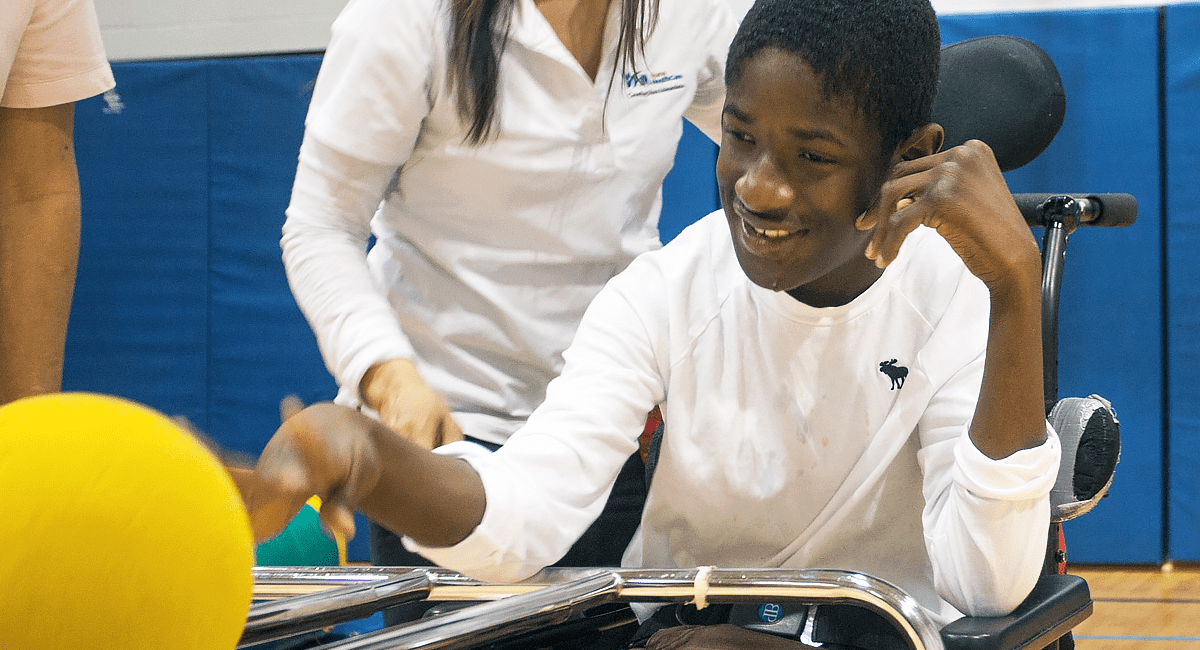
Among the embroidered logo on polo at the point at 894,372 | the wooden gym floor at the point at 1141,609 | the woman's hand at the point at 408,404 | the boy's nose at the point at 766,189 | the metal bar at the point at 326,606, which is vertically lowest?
the wooden gym floor at the point at 1141,609

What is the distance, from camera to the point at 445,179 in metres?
1.46

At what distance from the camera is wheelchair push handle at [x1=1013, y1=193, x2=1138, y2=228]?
1.83 m

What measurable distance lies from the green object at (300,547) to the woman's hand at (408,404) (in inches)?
43.6

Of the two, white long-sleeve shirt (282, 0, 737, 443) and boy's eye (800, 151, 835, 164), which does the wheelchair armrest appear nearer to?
boy's eye (800, 151, 835, 164)

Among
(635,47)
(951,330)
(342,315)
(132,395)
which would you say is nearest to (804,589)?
(951,330)

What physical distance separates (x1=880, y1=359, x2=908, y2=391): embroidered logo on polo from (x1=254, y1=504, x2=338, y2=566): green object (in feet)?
4.74

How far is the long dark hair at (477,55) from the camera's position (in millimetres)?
1398

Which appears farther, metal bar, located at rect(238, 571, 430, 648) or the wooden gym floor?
the wooden gym floor

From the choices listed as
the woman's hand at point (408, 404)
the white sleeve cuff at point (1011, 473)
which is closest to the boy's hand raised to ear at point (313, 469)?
the woman's hand at point (408, 404)

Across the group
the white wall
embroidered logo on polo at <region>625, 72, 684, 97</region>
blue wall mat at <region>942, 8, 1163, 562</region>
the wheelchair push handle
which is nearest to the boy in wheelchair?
embroidered logo on polo at <region>625, 72, 684, 97</region>

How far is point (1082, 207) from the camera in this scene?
6.05ft

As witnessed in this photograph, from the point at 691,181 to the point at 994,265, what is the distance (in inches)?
117

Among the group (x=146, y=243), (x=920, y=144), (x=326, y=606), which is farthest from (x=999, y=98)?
(x=146, y=243)

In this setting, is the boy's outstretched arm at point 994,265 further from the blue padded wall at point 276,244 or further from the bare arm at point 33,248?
the blue padded wall at point 276,244
